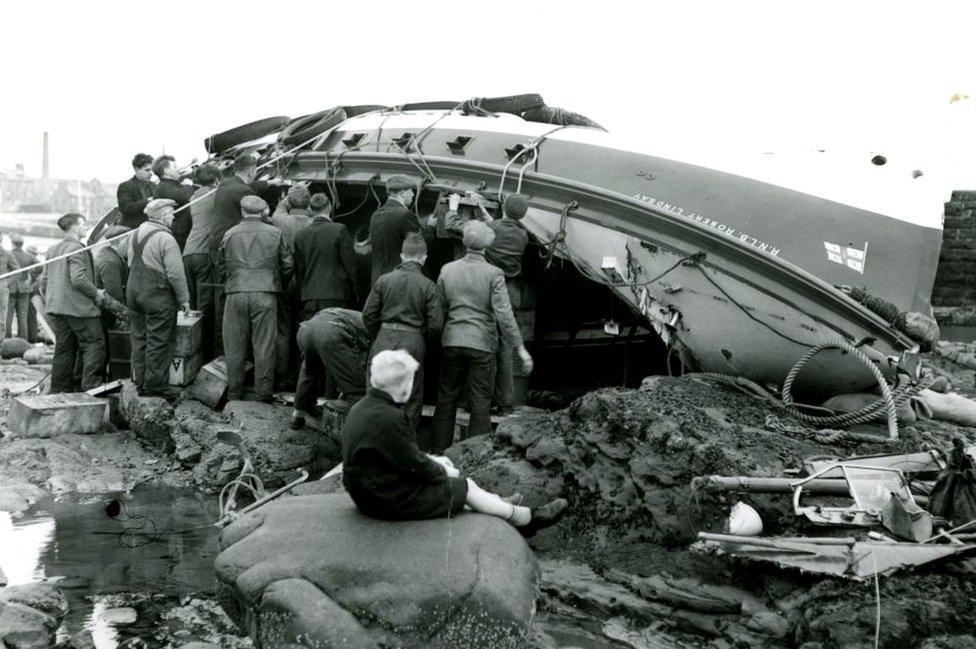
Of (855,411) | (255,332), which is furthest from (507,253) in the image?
(855,411)

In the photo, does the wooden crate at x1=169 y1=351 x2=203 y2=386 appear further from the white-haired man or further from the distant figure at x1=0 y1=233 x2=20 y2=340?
the distant figure at x1=0 y1=233 x2=20 y2=340

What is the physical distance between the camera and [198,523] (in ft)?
23.2

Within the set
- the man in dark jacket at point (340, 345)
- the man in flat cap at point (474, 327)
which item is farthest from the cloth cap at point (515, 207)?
the man in dark jacket at point (340, 345)

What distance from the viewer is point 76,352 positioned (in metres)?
9.89

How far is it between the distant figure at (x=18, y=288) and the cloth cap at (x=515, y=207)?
1033 centimetres

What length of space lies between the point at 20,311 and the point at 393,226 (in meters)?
10.7

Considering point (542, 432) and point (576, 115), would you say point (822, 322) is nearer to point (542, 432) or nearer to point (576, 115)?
point (542, 432)

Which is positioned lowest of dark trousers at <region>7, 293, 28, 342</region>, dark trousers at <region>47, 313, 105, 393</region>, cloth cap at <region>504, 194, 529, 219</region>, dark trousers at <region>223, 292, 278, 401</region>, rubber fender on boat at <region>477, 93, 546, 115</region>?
dark trousers at <region>7, 293, 28, 342</region>

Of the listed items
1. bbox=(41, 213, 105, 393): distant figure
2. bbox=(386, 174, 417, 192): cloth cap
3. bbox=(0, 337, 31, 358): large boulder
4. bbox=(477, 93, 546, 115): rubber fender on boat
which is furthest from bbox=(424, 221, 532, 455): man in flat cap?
bbox=(0, 337, 31, 358): large boulder

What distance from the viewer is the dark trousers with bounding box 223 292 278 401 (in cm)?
848

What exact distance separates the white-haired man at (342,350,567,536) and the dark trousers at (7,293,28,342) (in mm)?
13196

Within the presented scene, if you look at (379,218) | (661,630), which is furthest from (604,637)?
(379,218)

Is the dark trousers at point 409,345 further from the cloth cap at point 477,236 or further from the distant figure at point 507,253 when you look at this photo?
the cloth cap at point 477,236

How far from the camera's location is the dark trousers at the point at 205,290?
9.39m
